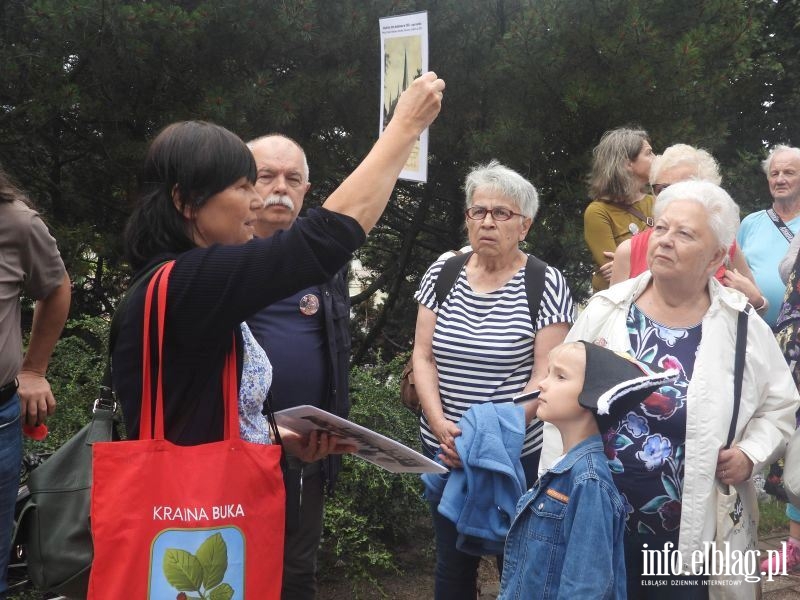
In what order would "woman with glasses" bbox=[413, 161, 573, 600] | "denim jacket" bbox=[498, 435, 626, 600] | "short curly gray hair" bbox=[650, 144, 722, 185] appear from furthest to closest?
"short curly gray hair" bbox=[650, 144, 722, 185]
"woman with glasses" bbox=[413, 161, 573, 600]
"denim jacket" bbox=[498, 435, 626, 600]

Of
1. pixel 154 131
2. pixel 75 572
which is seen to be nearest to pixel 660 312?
pixel 75 572

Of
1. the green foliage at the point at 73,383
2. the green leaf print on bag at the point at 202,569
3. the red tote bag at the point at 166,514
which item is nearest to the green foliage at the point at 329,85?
the green foliage at the point at 73,383

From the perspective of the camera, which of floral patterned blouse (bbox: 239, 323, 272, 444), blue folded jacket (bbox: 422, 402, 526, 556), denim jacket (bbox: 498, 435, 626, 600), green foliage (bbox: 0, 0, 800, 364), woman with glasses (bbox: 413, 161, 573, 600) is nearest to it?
floral patterned blouse (bbox: 239, 323, 272, 444)

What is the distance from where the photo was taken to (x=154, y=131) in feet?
16.9

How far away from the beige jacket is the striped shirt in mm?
299

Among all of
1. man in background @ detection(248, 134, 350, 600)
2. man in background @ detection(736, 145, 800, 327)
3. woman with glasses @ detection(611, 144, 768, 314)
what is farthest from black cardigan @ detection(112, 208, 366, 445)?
man in background @ detection(736, 145, 800, 327)

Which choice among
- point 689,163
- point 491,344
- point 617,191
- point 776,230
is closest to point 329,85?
point 617,191

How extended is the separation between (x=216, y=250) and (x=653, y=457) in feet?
5.13

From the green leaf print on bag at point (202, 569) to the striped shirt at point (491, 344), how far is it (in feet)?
5.25

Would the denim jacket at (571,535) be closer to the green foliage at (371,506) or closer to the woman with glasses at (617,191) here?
the green foliage at (371,506)

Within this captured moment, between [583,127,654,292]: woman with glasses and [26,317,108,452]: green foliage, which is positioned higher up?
[583,127,654,292]: woman with glasses

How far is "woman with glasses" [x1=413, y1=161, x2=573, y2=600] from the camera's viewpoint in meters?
3.04

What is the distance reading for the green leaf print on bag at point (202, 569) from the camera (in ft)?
5.16

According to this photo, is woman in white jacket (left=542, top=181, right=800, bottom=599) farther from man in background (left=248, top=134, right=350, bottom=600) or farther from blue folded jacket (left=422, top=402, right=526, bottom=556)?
man in background (left=248, top=134, right=350, bottom=600)
